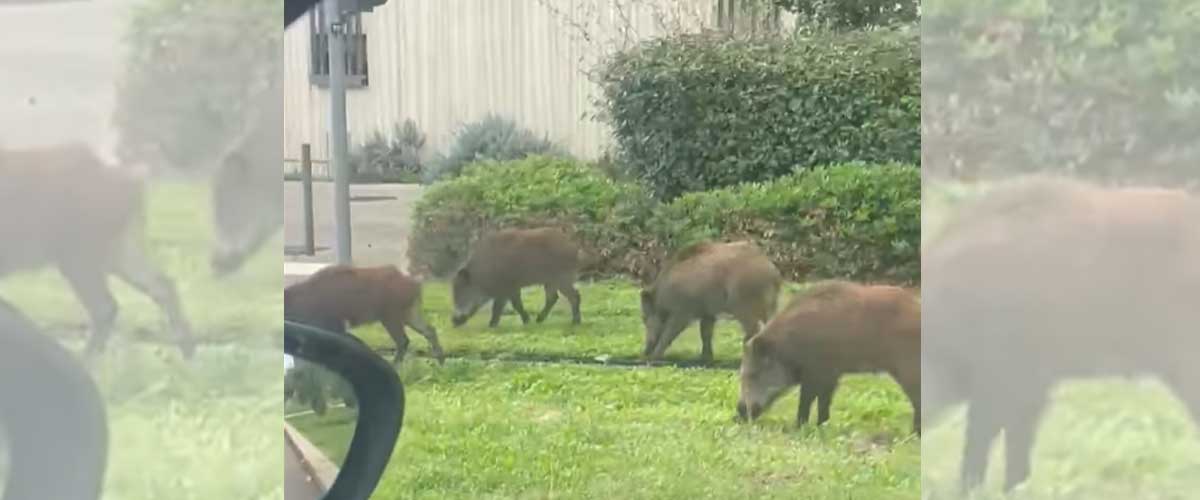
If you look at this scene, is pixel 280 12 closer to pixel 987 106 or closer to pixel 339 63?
pixel 339 63

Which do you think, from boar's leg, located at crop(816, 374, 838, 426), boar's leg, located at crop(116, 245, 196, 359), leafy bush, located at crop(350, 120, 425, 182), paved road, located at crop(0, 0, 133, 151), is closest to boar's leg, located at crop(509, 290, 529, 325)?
leafy bush, located at crop(350, 120, 425, 182)

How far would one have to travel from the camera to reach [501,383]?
194 cm

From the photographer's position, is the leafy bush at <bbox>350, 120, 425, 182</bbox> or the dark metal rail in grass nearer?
the leafy bush at <bbox>350, 120, 425, 182</bbox>

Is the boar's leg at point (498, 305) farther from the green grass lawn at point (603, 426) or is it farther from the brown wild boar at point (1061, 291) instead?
the brown wild boar at point (1061, 291)

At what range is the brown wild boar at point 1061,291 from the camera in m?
1.22

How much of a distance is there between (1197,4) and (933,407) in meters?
0.49

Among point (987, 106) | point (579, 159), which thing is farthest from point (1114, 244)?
point (579, 159)

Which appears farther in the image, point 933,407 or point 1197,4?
A: point 933,407

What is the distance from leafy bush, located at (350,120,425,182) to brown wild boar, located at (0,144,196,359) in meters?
0.60

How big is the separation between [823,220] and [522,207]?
446mm

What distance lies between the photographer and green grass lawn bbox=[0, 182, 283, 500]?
1.21m

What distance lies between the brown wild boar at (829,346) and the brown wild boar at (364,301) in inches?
19.6

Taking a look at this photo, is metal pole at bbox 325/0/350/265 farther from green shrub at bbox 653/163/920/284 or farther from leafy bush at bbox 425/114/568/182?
Answer: green shrub at bbox 653/163/920/284

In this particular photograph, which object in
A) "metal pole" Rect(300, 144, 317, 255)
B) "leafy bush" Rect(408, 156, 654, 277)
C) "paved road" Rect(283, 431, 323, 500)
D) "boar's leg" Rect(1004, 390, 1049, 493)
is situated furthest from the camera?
"leafy bush" Rect(408, 156, 654, 277)
